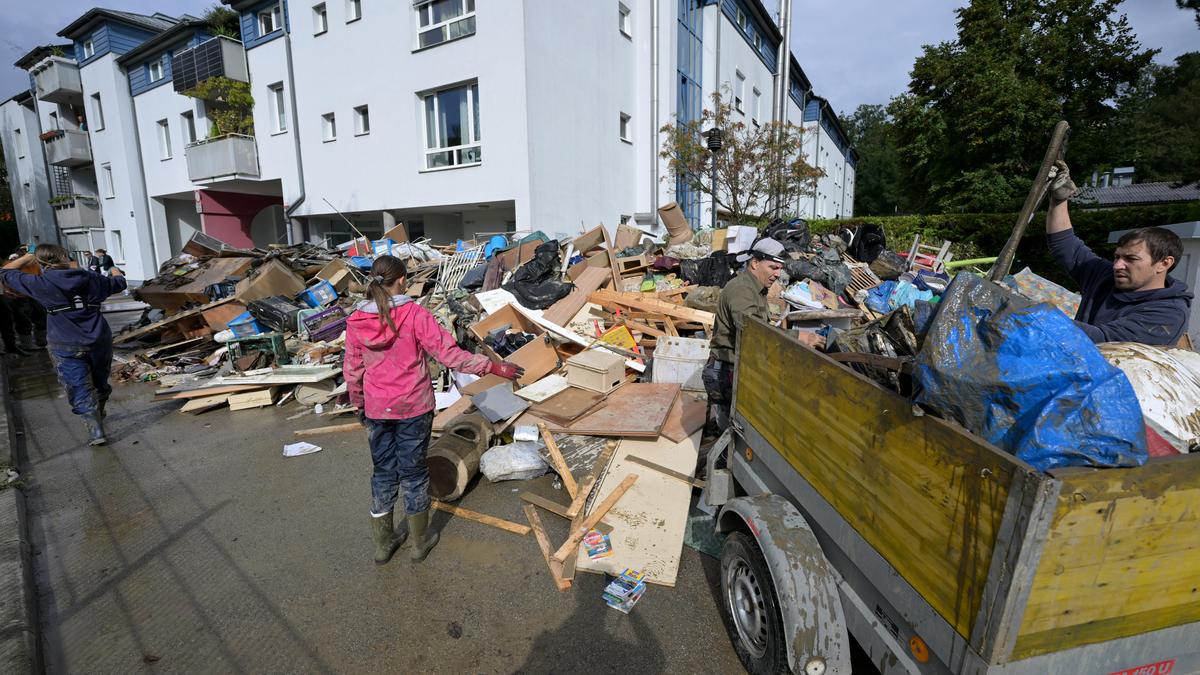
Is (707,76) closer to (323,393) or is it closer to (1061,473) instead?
(323,393)

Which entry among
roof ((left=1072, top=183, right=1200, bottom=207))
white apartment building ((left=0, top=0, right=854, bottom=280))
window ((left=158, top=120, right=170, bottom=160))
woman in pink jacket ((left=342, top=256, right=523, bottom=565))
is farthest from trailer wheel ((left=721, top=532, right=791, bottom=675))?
roof ((left=1072, top=183, right=1200, bottom=207))

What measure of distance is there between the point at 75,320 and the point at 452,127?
9618 millimetres

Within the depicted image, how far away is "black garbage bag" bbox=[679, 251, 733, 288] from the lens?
8062 millimetres

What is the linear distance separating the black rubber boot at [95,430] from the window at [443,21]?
34.6ft

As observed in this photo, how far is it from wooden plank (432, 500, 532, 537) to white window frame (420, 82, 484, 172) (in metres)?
10.1

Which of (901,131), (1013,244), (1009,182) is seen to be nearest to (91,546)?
(1013,244)

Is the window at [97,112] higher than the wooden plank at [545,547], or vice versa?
the window at [97,112]

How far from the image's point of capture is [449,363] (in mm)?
3039

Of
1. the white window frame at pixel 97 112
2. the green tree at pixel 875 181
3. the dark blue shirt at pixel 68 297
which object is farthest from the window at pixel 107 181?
the green tree at pixel 875 181

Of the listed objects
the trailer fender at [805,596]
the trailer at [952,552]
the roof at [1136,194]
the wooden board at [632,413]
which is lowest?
the wooden board at [632,413]

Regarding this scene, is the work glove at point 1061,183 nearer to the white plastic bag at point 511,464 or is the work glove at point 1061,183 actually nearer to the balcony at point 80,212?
the white plastic bag at point 511,464

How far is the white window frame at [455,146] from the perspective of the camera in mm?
12500

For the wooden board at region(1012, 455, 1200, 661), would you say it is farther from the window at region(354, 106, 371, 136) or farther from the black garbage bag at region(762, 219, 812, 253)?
the window at region(354, 106, 371, 136)

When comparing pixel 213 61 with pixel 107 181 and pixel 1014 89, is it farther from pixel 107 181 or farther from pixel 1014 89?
pixel 1014 89
